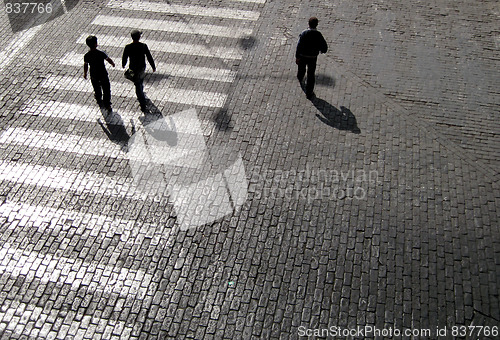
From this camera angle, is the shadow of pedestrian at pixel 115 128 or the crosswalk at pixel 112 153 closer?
the crosswalk at pixel 112 153

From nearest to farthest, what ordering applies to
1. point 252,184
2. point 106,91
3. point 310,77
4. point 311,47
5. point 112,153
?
point 252,184 → point 112,153 → point 311,47 → point 106,91 → point 310,77

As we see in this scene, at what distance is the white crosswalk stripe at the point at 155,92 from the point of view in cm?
1052

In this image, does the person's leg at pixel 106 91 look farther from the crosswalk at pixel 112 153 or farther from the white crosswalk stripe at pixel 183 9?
the white crosswalk stripe at pixel 183 9

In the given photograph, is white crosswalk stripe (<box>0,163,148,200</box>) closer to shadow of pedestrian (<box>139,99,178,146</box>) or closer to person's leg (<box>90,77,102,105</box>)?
shadow of pedestrian (<box>139,99,178,146</box>)

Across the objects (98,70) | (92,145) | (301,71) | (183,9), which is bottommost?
(92,145)

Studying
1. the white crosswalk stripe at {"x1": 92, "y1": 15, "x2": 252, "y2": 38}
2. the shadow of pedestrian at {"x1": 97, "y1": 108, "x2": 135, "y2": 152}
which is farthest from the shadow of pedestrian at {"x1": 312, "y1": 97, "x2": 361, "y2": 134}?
the shadow of pedestrian at {"x1": 97, "y1": 108, "x2": 135, "y2": 152}

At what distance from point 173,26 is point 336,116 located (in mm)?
5652

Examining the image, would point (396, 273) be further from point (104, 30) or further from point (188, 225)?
point (104, 30)

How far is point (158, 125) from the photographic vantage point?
9953 millimetres

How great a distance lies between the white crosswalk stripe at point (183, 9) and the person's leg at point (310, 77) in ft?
12.4

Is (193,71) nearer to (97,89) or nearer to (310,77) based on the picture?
(97,89)

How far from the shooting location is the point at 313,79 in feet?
34.2

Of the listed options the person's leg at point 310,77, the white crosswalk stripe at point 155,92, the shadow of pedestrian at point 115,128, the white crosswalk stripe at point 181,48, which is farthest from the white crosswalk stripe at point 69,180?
the white crosswalk stripe at point 181,48

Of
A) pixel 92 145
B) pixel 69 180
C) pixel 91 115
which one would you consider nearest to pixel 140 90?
pixel 91 115
